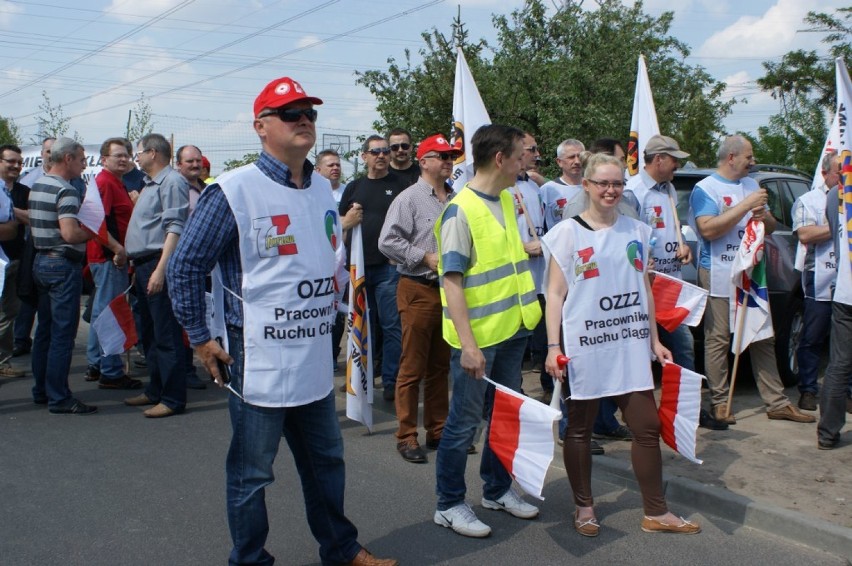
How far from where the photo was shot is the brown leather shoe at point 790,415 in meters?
6.55

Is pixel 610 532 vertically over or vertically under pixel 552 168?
under

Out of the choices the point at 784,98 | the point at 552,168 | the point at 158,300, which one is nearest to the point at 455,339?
the point at 158,300

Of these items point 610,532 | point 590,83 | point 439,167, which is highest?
point 590,83

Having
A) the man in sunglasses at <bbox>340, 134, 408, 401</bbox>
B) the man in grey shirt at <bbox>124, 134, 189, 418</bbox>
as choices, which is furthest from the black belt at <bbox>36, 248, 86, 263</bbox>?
the man in sunglasses at <bbox>340, 134, 408, 401</bbox>

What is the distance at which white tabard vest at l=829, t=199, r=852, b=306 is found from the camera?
5781mm

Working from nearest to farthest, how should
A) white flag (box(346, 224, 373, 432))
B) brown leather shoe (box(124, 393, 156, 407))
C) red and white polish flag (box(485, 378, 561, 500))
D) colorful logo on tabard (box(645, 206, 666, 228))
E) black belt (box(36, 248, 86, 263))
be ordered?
red and white polish flag (box(485, 378, 561, 500)), white flag (box(346, 224, 373, 432)), colorful logo on tabard (box(645, 206, 666, 228)), black belt (box(36, 248, 86, 263)), brown leather shoe (box(124, 393, 156, 407))

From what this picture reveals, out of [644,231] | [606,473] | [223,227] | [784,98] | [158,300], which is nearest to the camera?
[223,227]

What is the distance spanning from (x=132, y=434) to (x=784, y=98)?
70.3ft

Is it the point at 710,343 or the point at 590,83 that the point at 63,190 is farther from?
the point at 590,83

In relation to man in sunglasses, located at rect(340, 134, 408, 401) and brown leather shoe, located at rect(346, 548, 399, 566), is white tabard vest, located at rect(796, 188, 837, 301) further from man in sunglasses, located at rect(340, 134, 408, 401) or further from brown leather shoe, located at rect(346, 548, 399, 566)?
brown leather shoe, located at rect(346, 548, 399, 566)

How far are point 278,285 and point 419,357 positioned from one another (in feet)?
8.08

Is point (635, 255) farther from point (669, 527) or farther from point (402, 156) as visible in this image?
point (402, 156)

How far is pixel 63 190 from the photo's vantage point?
7.01m

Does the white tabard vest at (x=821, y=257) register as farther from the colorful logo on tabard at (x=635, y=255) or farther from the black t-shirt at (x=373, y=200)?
the black t-shirt at (x=373, y=200)
